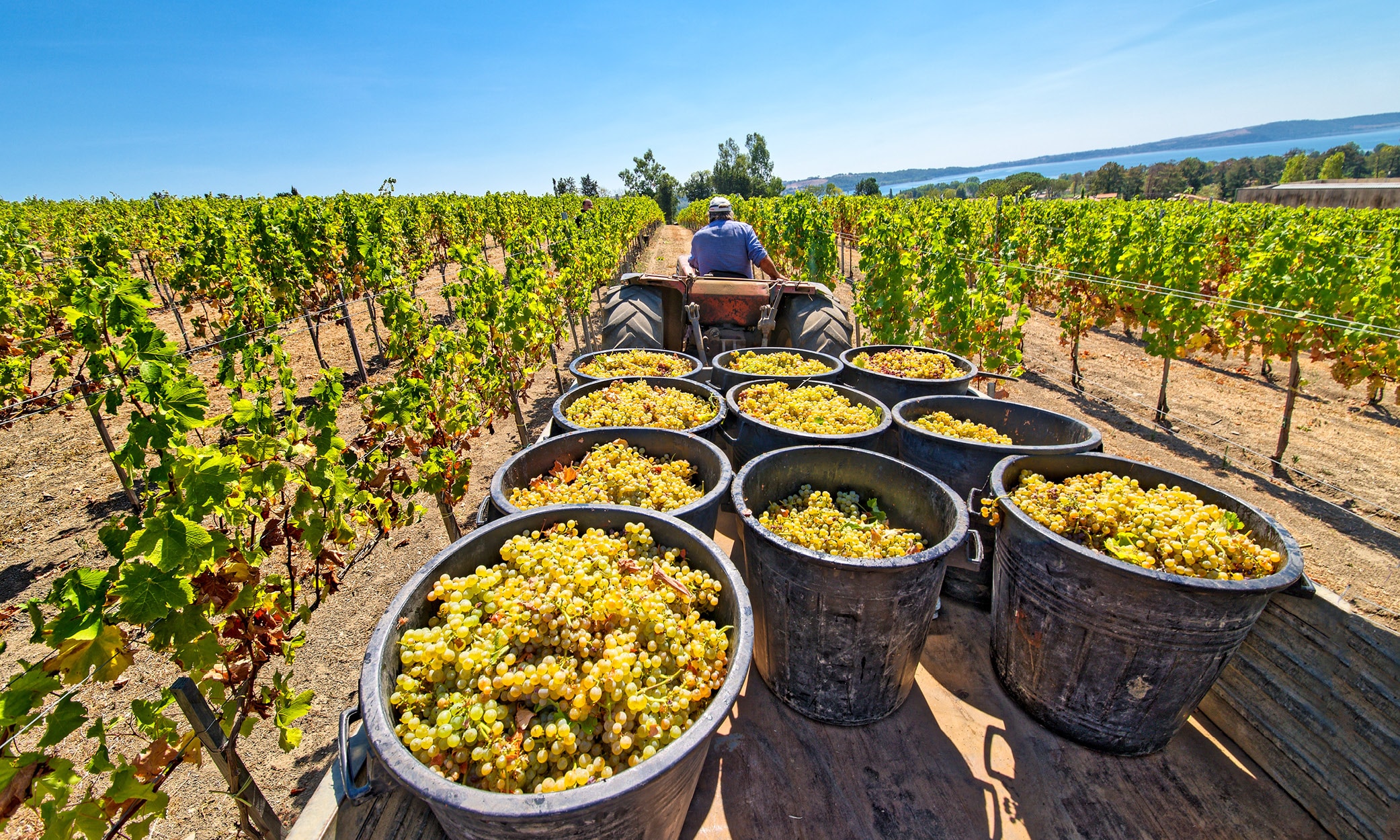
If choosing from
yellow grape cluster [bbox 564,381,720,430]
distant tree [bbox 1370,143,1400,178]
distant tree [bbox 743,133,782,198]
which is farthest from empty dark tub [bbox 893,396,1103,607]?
distant tree [bbox 1370,143,1400,178]

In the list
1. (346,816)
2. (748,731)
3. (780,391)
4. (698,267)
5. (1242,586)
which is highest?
(698,267)

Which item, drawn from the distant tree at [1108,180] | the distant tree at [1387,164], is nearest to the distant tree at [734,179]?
the distant tree at [1108,180]

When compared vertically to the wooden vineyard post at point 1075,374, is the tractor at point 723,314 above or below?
above

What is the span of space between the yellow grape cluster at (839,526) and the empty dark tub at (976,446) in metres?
0.57

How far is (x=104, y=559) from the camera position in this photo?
4770mm

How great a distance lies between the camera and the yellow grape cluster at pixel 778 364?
4.92m

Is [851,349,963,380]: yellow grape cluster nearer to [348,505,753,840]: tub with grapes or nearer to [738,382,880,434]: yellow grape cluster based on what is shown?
[738,382,880,434]: yellow grape cluster

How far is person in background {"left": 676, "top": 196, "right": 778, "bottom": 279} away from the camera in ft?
23.4

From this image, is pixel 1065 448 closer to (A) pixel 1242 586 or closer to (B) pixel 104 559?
(A) pixel 1242 586

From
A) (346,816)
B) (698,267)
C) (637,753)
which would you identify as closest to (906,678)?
(637,753)

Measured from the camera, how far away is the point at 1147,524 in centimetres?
257

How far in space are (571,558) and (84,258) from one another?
17.8 ft

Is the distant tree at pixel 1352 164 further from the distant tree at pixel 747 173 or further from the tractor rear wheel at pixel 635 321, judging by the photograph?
the tractor rear wheel at pixel 635 321

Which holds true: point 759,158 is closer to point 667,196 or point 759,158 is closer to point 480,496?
point 667,196
